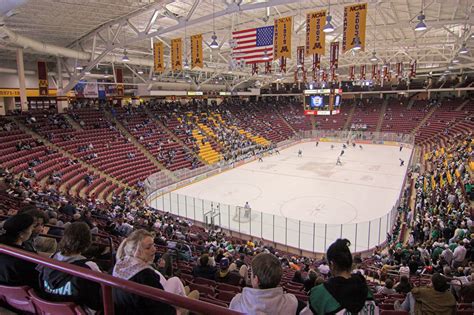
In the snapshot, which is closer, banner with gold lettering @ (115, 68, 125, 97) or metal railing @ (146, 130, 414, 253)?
metal railing @ (146, 130, 414, 253)

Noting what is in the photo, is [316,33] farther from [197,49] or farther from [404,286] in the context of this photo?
[404,286]

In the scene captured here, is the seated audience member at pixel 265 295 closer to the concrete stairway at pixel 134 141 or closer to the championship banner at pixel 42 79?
the concrete stairway at pixel 134 141

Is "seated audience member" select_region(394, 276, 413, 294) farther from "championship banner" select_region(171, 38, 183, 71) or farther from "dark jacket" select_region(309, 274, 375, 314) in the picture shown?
"championship banner" select_region(171, 38, 183, 71)

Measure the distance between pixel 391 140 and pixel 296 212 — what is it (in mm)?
31783

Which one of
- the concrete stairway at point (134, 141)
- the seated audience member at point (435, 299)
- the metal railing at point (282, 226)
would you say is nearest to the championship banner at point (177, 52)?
the metal railing at point (282, 226)

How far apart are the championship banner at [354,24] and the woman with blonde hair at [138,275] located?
12919 millimetres

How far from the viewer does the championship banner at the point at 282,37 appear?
14.9 metres

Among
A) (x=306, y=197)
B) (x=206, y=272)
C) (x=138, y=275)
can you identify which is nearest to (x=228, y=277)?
(x=206, y=272)

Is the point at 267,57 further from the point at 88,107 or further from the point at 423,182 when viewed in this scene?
the point at 88,107

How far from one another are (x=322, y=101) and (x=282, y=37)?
21623 millimetres

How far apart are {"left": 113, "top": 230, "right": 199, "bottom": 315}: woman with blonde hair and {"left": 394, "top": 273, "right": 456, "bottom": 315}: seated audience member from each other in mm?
2792

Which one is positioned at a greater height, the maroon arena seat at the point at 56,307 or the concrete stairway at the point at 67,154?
the maroon arena seat at the point at 56,307

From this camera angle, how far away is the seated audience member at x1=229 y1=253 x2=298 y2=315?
2.20 m

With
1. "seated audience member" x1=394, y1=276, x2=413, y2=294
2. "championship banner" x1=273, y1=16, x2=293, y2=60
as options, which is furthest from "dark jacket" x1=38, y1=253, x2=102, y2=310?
"championship banner" x1=273, y1=16, x2=293, y2=60
